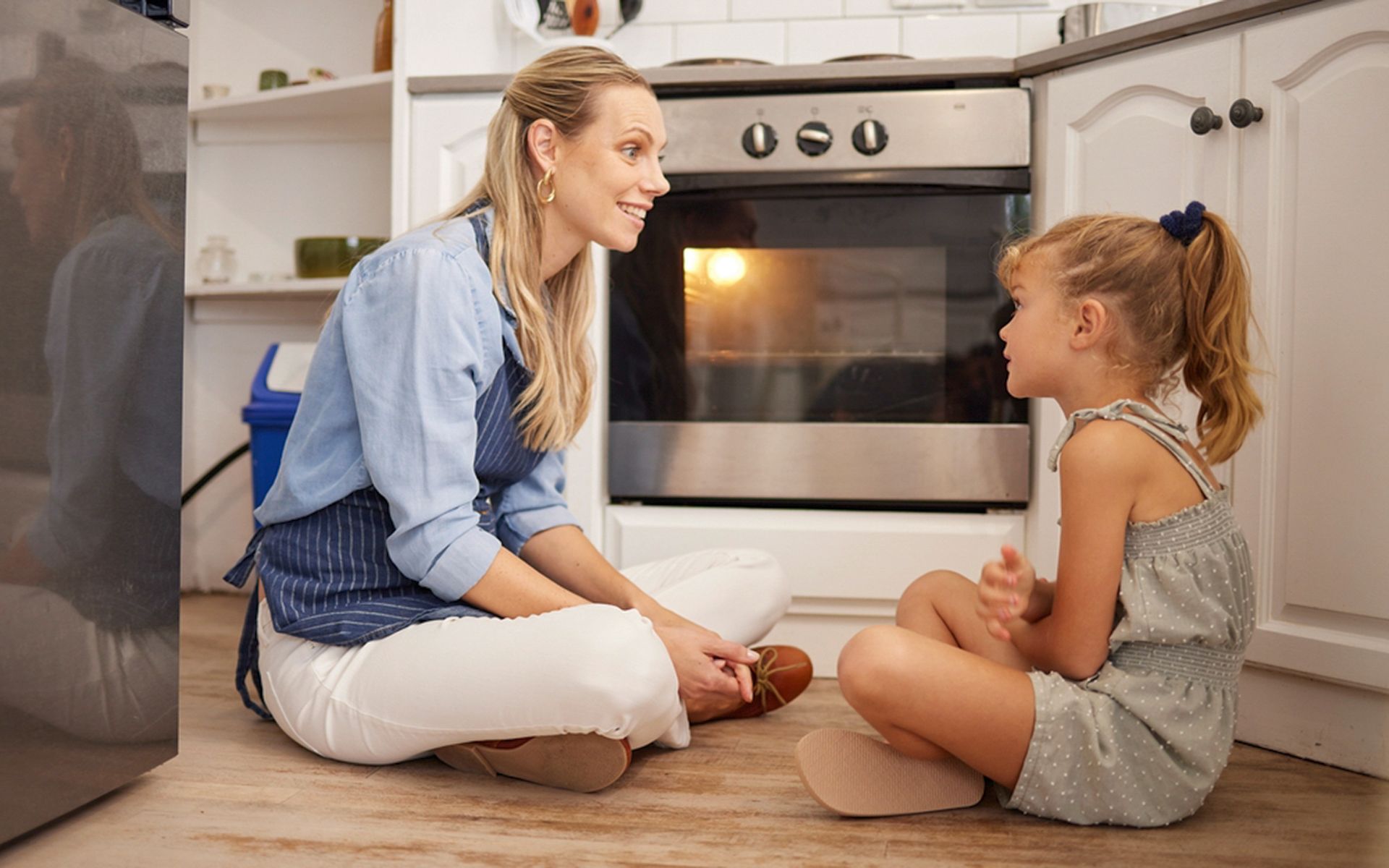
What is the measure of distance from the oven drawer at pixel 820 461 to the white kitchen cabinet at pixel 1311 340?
0.38m

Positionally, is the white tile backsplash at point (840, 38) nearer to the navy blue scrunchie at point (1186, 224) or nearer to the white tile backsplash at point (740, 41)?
the white tile backsplash at point (740, 41)

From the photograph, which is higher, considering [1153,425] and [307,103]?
[307,103]

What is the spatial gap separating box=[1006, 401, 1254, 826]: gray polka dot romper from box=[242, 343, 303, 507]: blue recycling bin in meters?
1.58

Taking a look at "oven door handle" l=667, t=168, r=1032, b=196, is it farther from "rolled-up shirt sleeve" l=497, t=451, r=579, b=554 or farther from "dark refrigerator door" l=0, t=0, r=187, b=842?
"dark refrigerator door" l=0, t=0, r=187, b=842

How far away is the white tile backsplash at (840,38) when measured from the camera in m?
2.23

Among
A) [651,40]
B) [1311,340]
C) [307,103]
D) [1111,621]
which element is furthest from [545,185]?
[307,103]

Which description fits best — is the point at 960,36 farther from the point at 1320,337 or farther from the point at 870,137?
the point at 1320,337

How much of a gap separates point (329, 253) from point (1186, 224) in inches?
63.3

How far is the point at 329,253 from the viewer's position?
7.51 ft

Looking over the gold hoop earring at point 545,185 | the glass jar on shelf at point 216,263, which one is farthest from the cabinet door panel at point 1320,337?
the glass jar on shelf at point 216,263

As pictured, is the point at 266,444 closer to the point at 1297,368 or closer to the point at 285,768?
the point at 285,768

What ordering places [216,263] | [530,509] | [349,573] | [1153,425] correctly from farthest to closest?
[216,263], [530,509], [349,573], [1153,425]

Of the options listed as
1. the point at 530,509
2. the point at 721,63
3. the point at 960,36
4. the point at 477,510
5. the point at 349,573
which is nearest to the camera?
the point at 349,573

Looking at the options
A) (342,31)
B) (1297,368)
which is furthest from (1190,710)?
(342,31)
